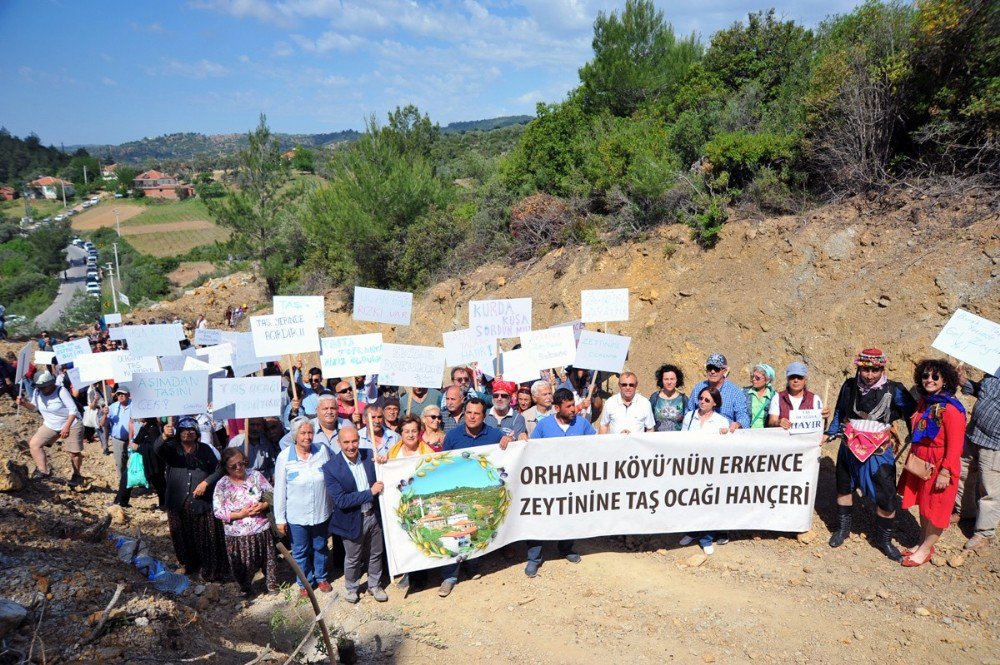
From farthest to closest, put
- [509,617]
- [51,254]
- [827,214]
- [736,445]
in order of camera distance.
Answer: [51,254] → [827,214] → [736,445] → [509,617]

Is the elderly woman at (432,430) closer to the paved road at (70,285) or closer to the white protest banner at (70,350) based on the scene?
the white protest banner at (70,350)

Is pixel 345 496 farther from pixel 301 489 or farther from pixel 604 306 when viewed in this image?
pixel 604 306

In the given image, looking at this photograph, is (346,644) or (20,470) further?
(20,470)

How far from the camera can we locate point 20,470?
769 cm

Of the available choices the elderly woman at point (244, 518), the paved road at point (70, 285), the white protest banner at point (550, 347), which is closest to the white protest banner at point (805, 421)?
the white protest banner at point (550, 347)

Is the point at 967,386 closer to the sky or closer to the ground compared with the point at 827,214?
closer to the ground

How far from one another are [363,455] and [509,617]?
6.02 ft

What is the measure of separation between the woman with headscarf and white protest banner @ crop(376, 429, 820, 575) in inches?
14.1

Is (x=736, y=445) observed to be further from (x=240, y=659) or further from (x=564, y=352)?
(x=240, y=659)

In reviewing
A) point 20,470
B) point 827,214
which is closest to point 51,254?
point 20,470

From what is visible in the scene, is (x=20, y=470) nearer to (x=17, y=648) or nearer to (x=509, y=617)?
(x=17, y=648)

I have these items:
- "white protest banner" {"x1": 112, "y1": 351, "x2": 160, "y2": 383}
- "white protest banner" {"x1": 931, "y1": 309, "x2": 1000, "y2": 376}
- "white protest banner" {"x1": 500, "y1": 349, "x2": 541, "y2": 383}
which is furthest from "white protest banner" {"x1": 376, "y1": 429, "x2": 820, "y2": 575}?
"white protest banner" {"x1": 112, "y1": 351, "x2": 160, "y2": 383}

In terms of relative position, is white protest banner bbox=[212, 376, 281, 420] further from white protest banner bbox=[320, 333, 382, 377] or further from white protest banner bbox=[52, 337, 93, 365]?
white protest banner bbox=[52, 337, 93, 365]

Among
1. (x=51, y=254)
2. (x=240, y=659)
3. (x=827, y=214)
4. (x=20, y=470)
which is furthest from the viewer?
(x=51, y=254)
